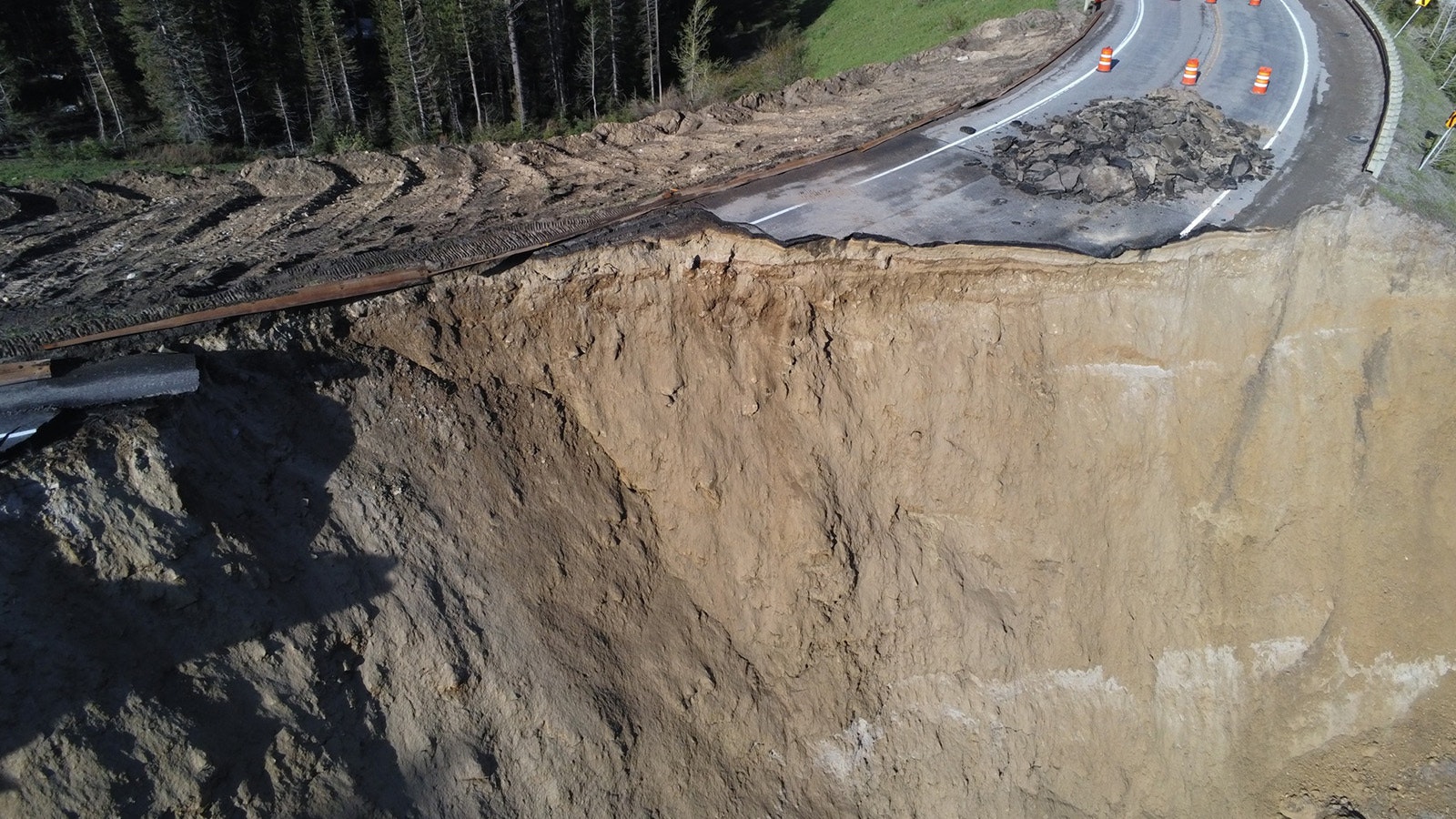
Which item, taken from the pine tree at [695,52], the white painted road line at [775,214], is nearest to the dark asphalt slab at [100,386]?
the white painted road line at [775,214]

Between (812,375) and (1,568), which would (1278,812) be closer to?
(812,375)

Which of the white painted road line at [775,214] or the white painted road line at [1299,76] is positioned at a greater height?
the white painted road line at [1299,76]

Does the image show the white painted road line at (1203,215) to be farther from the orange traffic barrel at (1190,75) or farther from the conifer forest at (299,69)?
the conifer forest at (299,69)

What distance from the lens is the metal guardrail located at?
45.4 ft

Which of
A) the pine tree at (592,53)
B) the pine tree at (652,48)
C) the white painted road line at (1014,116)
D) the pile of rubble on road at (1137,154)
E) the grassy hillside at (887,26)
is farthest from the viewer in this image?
the pine tree at (652,48)

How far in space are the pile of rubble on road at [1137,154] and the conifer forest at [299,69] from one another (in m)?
15.8

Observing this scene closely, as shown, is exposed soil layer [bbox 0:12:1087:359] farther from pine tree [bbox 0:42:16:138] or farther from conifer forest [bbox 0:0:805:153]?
pine tree [bbox 0:42:16:138]

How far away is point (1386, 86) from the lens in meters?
17.0

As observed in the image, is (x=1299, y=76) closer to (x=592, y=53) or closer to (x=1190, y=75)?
(x=1190, y=75)

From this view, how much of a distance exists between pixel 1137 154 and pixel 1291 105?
556cm

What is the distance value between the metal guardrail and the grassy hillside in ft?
25.7

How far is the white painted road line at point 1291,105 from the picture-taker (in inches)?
489

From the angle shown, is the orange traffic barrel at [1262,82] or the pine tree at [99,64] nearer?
the orange traffic barrel at [1262,82]

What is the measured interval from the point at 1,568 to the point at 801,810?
10381 millimetres
